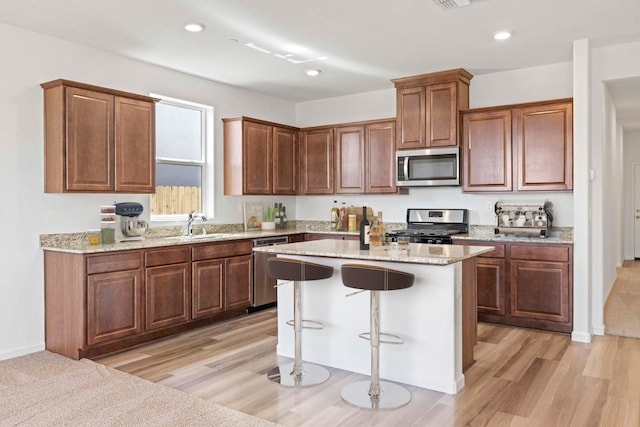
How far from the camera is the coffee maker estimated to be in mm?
4531

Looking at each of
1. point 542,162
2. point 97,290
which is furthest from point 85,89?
point 542,162

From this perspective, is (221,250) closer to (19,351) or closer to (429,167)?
(19,351)

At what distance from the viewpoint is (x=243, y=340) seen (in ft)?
14.4

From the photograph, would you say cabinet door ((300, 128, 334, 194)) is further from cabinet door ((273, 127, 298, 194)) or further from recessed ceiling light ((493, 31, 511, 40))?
recessed ceiling light ((493, 31, 511, 40))

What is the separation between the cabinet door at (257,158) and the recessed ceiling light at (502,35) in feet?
9.42

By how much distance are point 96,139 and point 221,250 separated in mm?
1600

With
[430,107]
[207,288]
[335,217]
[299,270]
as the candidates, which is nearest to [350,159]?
[335,217]

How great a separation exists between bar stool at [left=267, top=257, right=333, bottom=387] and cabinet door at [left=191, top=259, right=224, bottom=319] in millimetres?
1472

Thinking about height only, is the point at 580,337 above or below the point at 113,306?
below

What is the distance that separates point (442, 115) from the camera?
5.31 meters

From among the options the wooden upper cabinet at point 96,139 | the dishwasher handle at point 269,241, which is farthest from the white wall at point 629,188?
the wooden upper cabinet at point 96,139

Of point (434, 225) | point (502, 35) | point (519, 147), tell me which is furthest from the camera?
point (434, 225)

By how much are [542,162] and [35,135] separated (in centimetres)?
470

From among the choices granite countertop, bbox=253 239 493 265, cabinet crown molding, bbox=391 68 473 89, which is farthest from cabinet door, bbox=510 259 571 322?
cabinet crown molding, bbox=391 68 473 89
